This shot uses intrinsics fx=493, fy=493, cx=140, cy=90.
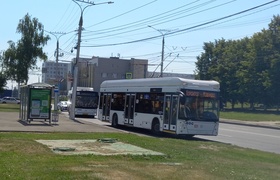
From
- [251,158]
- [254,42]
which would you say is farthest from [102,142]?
[254,42]

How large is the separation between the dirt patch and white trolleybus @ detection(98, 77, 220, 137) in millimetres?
6117

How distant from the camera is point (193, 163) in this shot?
13.0 m

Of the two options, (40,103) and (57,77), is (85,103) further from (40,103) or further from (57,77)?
(57,77)

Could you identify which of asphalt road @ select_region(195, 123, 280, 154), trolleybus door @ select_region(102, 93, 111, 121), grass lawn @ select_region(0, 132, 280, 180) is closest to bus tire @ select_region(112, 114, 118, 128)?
trolleybus door @ select_region(102, 93, 111, 121)

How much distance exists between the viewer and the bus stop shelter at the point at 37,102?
29.8m

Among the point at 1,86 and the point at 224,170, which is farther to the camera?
the point at 1,86

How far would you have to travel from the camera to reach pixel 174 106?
77.0 feet

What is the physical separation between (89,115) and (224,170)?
1395 inches

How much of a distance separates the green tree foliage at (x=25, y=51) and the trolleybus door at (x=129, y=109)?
3701 cm

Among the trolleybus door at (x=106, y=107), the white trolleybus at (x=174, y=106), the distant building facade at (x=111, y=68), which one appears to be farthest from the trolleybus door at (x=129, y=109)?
the distant building facade at (x=111, y=68)

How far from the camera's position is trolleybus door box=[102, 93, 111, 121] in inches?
1278

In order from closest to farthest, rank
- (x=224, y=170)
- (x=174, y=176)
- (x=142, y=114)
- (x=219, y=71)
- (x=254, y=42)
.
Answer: (x=174, y=176), (x=224, y=170), (x=142, y=114), (x=254, y=42), (x=219, y=71)

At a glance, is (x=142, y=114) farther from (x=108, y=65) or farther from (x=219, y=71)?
(x=108, y=65)

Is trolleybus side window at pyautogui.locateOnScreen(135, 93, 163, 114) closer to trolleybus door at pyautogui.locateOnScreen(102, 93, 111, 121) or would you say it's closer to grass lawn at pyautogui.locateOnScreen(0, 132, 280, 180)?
trolleybus door at pyautogui.locateOnScreen(102, 93, 111, 121)
